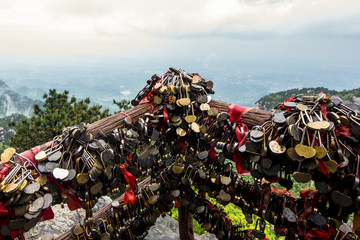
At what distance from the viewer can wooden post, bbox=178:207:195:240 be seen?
16.3 feet

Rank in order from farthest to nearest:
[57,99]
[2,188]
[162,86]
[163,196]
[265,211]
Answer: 1. [57,99]
2. [163,196]
3. [162,86]
4. [265,211]
5. [2,188]

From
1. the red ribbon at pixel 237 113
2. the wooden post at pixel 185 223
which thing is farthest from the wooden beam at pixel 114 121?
the wooden post at pixel 185 223

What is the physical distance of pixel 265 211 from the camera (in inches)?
111

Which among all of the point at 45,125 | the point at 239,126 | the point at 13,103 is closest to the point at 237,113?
the point at 239,126

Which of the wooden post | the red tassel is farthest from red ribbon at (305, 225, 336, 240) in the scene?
the wooden post

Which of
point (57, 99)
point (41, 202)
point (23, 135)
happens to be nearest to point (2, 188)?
point (41, 202)

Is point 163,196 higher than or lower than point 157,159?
lower

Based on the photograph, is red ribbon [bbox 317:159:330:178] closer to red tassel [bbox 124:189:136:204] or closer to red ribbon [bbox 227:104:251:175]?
red ribbon [bbox 227:104:251:175]

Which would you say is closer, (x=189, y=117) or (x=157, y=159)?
(x=189, y=117)

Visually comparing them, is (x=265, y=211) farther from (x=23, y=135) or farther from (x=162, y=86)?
(x=23, y=135)

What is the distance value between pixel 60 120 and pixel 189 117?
1294 cm

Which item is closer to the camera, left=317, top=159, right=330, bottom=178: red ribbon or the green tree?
left=317, top=159, right=330, bottom=178: red ribbon

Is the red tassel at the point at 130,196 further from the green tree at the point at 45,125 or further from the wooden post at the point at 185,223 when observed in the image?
the green tree at the point at 45,125

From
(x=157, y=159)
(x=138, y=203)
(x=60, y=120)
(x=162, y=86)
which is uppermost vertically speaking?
(x=162, y=86)
